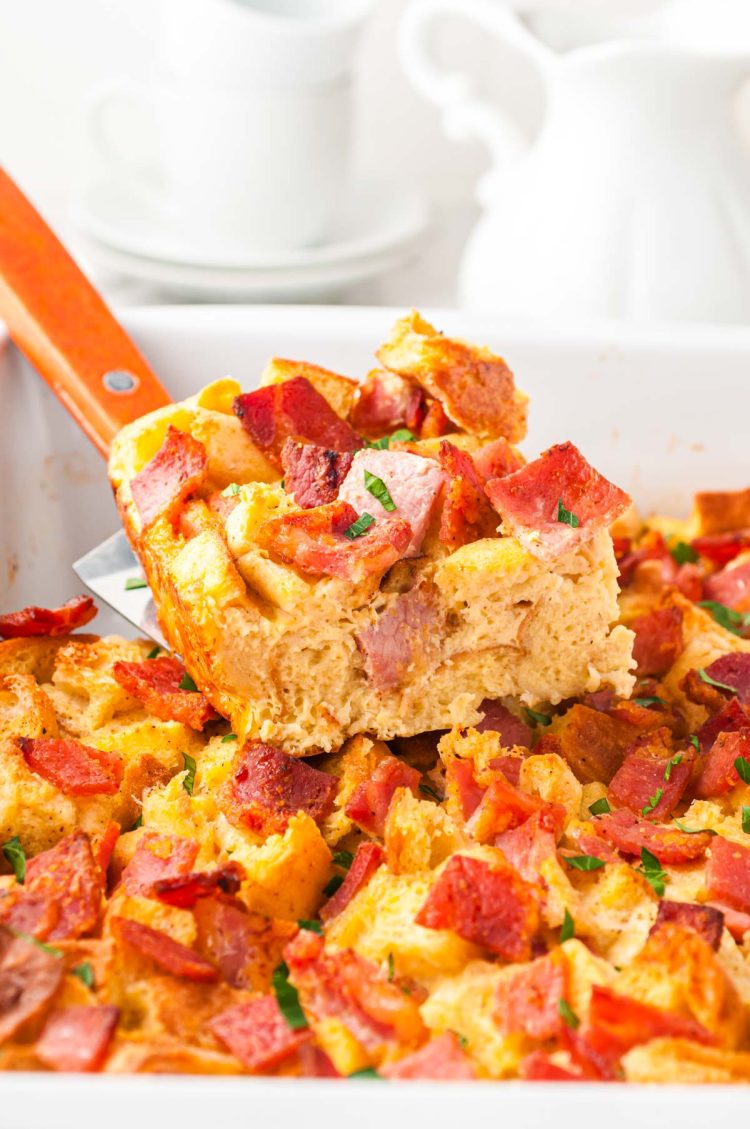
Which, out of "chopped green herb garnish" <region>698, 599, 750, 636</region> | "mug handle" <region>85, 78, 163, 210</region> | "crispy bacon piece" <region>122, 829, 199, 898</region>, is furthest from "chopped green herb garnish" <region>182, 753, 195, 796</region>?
"mug handle" <region>85, 78, 163, 210</region>

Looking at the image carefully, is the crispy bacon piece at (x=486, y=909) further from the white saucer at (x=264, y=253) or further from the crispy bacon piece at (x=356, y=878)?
the white saucer at (x=264, y=253)

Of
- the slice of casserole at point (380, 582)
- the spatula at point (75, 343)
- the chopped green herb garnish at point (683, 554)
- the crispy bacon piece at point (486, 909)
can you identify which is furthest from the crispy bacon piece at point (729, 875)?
the spatula at point (75, 343)

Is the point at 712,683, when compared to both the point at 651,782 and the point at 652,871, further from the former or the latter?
the point at 652,871

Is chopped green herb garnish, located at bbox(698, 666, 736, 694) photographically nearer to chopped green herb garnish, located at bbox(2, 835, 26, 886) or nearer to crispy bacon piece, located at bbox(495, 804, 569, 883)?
crispy bacon piece, located at bbox(495, 804, 569, 883)

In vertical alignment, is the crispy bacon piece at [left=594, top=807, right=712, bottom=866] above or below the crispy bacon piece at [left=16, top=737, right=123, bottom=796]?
below

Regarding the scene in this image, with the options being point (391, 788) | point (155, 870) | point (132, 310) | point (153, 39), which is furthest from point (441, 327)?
point (153, 39)

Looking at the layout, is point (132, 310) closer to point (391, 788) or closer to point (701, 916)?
point (391, 788)

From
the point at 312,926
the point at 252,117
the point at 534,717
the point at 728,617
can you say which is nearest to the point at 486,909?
the point at 312,926
